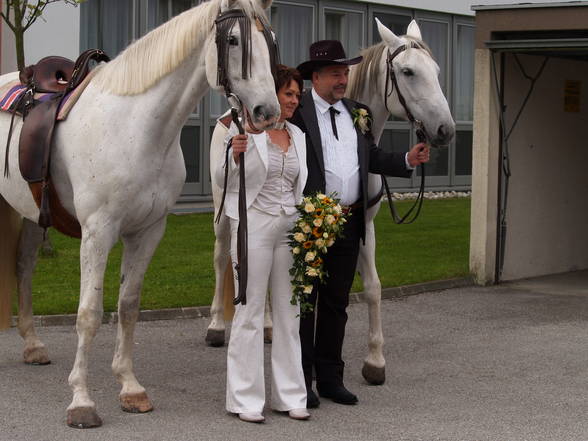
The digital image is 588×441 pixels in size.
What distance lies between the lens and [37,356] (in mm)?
8109

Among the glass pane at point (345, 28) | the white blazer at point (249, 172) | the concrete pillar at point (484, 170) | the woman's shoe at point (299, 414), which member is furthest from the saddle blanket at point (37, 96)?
the glass pane at point (345, 28)

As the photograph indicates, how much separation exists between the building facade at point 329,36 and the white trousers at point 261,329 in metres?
10.3

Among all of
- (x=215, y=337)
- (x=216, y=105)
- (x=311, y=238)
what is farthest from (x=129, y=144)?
(x=216, y=105)

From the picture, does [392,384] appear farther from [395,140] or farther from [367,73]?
[395,140]

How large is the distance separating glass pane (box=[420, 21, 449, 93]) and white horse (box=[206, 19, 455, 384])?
622 inches

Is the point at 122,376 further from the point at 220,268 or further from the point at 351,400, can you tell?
the point at 220,268

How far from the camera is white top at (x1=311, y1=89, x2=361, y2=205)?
7.21 m

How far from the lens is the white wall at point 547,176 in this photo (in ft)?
42.3

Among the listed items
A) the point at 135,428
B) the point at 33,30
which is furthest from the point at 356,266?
the point at 33,30

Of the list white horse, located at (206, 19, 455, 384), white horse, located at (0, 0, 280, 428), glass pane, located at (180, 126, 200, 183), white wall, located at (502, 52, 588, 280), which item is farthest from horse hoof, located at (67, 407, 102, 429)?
glass pane, located at (180, 126, 200, 183)

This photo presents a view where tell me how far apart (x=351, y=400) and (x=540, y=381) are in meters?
1.53

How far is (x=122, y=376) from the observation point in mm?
7023

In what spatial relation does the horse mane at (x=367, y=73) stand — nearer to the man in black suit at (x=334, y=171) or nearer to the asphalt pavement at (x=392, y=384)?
the man in black suit at (x=334, y=171)

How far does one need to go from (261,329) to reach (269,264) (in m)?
0.39
